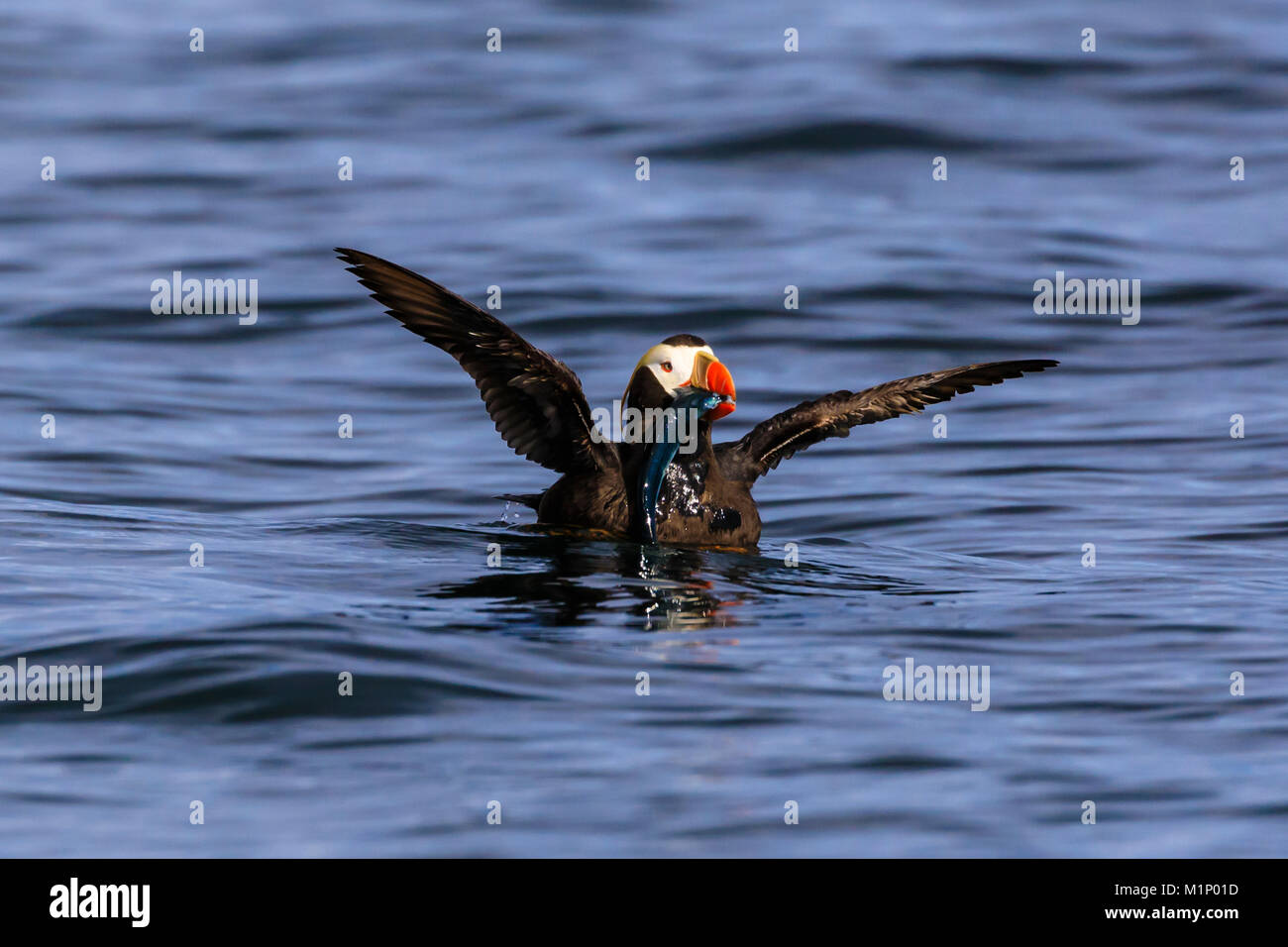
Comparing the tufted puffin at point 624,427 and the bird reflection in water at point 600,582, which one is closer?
the bird reflection in water at point 600,582

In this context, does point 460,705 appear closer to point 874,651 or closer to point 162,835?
point 162,835

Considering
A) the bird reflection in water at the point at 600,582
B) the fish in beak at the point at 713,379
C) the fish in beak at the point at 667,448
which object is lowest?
the bird reflection in water at the point at 600,582

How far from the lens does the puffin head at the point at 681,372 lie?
8836mm

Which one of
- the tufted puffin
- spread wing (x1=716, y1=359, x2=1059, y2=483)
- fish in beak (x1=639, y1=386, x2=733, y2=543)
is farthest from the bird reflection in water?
spread wing (x1=716, y1=359, x2=1059, y2=483)

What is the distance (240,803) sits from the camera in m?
5.56

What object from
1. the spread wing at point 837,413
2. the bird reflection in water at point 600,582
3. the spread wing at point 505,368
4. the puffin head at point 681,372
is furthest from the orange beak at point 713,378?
the spread wing at point 837,413

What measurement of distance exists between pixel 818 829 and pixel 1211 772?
1.50 metres

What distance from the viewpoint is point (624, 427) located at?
9.31m

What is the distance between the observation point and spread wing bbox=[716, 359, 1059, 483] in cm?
994

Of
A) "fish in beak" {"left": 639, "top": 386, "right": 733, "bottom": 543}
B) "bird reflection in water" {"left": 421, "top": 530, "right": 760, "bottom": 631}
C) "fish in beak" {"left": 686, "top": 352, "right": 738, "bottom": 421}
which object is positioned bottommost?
"bird reflection in water" {"left": 421, "top": 530, "right": 760, "bottom": 631}

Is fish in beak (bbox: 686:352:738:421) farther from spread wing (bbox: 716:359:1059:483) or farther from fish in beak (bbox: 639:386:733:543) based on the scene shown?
spread wing (bbox: 716:359:1059:483)

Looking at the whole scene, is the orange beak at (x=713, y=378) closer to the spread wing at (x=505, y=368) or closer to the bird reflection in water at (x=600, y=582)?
the spread wing at (x=505, y=368)

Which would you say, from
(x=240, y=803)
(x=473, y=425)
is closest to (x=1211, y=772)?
(x=240, y=803)
